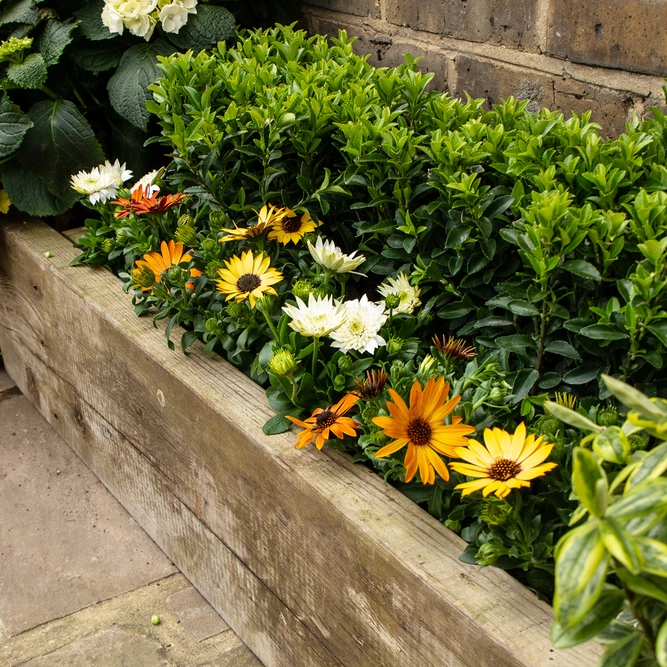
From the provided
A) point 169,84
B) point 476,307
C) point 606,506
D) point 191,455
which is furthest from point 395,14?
point 606,506

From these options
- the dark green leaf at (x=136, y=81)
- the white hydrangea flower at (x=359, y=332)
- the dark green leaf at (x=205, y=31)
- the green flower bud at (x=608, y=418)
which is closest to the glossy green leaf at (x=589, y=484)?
the green flower bud at (x=608, y=418)

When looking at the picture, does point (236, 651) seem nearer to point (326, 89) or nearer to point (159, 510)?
point (159, 510)

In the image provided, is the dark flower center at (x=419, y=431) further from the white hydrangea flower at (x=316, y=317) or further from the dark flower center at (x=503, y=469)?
the white hydrangea flower at (x=316, y=317)

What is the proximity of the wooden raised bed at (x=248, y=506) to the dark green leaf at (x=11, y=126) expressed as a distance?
10.2 inches

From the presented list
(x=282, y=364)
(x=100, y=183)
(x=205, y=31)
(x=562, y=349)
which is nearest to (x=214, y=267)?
(x=282, y=364)

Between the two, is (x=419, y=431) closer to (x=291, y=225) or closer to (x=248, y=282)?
(x=248, y=282)

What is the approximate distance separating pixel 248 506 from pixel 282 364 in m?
0.36

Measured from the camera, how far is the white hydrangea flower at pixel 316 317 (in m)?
1.30

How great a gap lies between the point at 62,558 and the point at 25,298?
799 millimetres

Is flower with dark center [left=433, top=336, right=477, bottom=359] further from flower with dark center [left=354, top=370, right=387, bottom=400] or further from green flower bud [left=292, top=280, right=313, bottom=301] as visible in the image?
green flower bud [left=292, top=280, right=313, bottom=301]

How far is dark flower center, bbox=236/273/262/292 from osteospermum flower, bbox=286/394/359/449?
0.31m

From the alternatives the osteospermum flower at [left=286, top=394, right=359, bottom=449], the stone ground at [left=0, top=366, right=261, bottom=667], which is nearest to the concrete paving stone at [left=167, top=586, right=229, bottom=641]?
the stone ground at [left=0, top=366, right=261, bottom=667]

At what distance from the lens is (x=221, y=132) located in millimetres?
1641

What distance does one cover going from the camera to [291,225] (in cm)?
162
